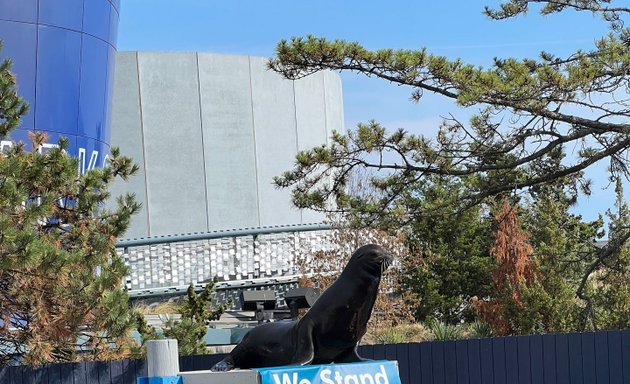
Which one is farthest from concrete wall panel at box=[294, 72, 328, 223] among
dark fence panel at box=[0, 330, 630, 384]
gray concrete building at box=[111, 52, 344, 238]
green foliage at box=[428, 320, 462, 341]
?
dark fence panel at box=[0, 330, 630, 384]

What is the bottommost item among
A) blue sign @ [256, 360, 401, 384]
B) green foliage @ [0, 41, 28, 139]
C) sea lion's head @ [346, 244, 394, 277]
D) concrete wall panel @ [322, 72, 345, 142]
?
blue sign @ [256, 360, 401, 384]

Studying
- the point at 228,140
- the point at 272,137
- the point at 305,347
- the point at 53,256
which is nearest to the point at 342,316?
the point at 305,347

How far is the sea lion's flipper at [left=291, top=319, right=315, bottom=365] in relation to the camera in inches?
345

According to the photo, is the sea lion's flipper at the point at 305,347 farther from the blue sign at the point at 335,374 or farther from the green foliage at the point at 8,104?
the green foliage at the point at 8,104

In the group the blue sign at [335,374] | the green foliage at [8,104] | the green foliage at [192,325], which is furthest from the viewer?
the green foliage at [192,325]

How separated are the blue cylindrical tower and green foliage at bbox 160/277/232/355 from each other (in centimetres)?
526

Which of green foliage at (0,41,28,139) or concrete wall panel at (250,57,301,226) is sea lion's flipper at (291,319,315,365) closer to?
green foliage at (0,41,28,139)

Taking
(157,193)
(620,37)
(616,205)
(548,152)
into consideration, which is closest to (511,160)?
(548,152)

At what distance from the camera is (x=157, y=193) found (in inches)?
1411

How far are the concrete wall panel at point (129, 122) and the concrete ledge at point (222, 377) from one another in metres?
26.2

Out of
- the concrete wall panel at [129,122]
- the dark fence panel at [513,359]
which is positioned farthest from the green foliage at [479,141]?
the concrete wall panel at [129,122]

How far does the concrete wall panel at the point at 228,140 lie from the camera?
3647 centimetres

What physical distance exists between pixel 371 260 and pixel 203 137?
28.1 m

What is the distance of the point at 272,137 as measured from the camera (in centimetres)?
3834
